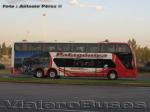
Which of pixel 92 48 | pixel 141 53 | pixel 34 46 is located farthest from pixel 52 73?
pixel 141 53

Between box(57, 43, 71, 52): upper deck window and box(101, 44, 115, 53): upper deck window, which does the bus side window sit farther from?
box(57, 43, 71, 52): upper deck window

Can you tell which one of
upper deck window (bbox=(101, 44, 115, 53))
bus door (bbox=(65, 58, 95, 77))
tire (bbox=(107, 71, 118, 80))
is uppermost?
upper deck window (bbox=(101, 44, 115, 53))

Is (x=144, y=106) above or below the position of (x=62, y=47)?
below

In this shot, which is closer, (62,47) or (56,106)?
(56,106)

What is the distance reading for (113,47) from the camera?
A: 41406 millimetres

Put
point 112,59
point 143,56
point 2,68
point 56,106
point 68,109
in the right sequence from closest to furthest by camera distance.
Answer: point 68,109 → point 56,106 → point 112,59 → point 2,68 → point 143,56

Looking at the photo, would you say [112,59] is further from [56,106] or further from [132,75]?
[56,106]

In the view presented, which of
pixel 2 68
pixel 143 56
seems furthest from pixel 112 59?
pixel 143 56

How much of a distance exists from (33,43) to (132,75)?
30.8 ft

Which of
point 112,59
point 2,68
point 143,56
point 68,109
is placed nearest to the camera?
point 68,109

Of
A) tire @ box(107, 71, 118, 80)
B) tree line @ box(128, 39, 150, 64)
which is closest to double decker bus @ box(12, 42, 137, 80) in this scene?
tire @ box(107, 71, 118, 80)

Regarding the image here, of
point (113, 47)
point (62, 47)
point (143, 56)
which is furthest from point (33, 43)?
point (143, 56)

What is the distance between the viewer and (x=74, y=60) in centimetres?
4216

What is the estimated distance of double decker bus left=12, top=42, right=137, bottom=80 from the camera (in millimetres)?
41406
